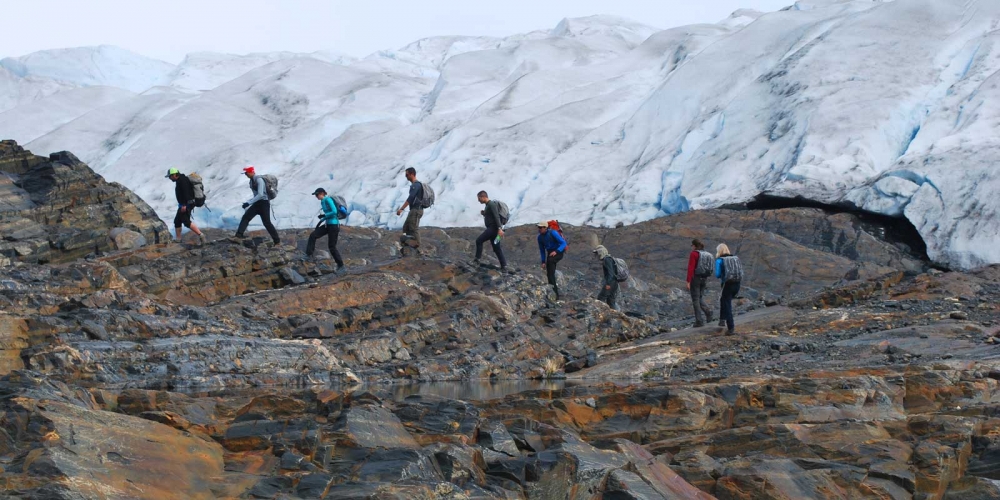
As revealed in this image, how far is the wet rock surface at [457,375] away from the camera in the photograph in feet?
20.0

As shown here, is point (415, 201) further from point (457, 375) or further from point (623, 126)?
point (623, 126)

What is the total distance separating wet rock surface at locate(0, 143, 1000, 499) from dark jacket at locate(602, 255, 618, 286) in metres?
1.11

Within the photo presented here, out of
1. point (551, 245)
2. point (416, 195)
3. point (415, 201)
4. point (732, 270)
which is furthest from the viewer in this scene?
point (551, 245)

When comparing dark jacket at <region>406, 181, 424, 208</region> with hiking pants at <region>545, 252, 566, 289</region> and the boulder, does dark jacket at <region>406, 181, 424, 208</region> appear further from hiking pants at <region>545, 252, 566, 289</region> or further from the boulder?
the boulder

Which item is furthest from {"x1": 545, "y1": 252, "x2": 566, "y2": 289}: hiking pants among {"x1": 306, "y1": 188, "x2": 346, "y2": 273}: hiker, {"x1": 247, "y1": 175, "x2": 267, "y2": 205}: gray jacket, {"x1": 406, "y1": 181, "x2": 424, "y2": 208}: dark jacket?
{"x1": 247, "y1": 175, "x2": 267, "y2": 205}: gray jacket

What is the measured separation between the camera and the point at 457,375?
1404 centimetres

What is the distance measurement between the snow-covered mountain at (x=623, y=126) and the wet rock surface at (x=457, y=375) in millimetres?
3748

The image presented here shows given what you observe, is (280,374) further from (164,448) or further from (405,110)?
(405,110)

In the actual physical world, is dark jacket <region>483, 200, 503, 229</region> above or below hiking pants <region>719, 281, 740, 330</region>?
above

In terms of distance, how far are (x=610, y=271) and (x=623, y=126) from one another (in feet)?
71.5

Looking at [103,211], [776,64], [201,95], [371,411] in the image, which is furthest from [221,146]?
[371,411]

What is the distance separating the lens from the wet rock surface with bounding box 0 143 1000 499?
6.11 m

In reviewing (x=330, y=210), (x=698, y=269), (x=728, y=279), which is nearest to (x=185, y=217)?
(x=330, y=210)

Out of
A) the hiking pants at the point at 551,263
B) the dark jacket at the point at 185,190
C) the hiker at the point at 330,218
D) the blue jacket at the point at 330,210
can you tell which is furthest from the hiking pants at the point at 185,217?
the hiking pants at the point at 551,263
